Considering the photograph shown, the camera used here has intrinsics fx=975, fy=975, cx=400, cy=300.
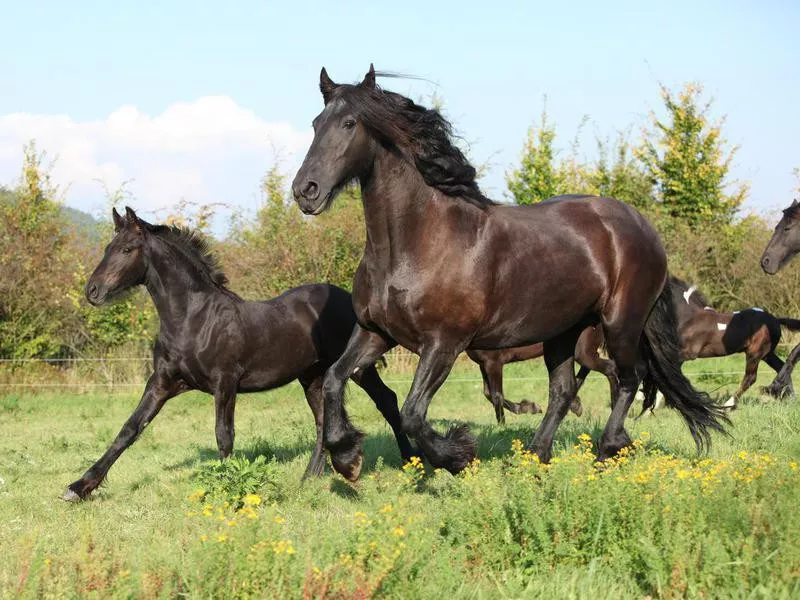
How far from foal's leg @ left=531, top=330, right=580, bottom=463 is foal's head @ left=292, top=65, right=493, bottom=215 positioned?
1.72 metres

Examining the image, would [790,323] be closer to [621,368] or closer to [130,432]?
[621,368]

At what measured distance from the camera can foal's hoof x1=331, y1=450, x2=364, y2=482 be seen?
632 centimetres

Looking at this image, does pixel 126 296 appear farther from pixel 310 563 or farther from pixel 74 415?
pixel 74 415

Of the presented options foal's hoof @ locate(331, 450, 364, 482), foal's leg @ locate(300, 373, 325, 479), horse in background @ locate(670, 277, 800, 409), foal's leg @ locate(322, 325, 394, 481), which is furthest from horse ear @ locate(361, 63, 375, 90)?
horse in background @ locate(670, 277, 800, 409)

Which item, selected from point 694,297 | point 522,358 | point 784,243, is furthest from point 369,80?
point 694,297

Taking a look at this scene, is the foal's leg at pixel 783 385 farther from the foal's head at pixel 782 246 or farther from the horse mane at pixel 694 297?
the horse mane at pixel 694 297

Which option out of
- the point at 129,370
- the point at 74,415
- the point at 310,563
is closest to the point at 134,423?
the point at 310,563

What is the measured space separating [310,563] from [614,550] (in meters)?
1.48

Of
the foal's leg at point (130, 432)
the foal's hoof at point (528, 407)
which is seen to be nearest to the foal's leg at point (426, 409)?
the foal's leg at point (130, 432)

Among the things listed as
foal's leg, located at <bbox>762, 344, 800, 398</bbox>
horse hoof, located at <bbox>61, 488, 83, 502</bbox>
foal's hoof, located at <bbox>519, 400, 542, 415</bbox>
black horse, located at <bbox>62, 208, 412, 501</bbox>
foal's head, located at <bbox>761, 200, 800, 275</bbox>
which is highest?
foal's head, located at <bbox>761, 200, 800, 275</bbox>

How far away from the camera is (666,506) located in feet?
14.8

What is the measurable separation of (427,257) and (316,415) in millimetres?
3380

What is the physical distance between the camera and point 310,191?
564 cm

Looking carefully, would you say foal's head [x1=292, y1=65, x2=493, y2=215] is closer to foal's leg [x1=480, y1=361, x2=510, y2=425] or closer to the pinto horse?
foal's leg [x1=480, y1=361, x2=510, y2=425]
